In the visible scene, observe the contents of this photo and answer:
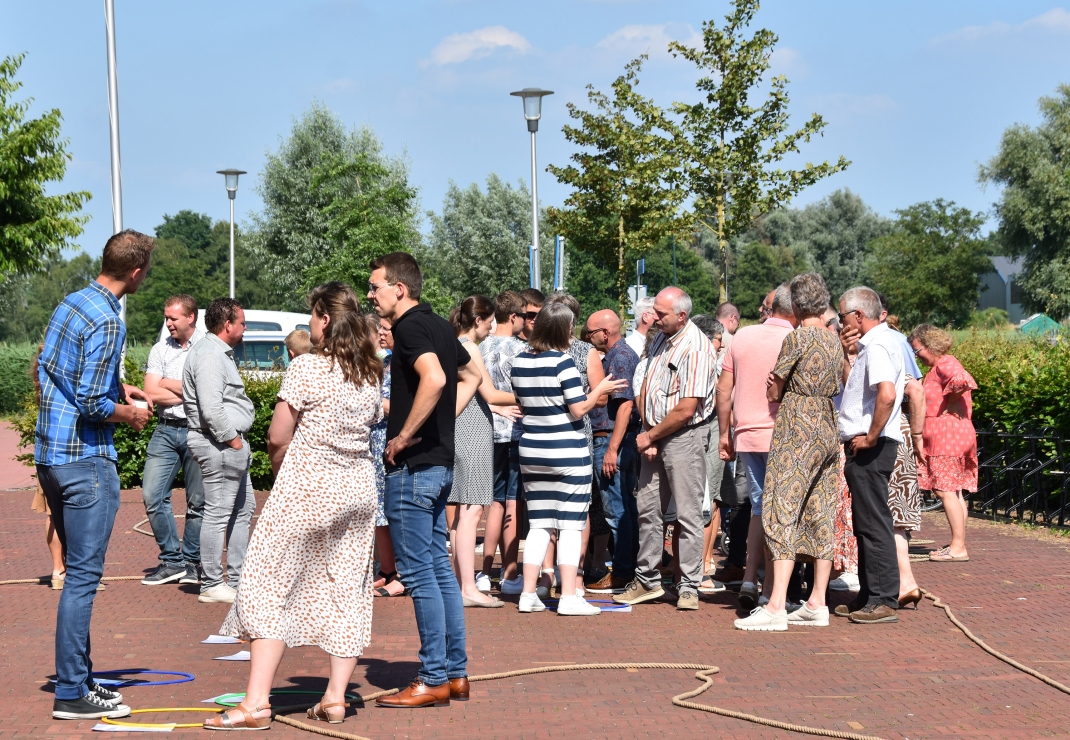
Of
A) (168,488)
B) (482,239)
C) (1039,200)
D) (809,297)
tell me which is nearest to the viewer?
(809,297)

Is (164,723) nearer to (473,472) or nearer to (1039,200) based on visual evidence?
(473,472)

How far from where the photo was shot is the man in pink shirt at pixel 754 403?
7.18 m

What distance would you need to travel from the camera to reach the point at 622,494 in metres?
8.06

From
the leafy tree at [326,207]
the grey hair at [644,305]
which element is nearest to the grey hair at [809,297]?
the grey hair at [644,305]

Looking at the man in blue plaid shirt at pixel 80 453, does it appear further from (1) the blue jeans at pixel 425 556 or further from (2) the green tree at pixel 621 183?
(2) the green tree at pixel 621 183

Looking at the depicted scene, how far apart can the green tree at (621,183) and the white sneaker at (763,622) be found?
15.1 m

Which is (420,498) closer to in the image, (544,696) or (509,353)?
(544,696)

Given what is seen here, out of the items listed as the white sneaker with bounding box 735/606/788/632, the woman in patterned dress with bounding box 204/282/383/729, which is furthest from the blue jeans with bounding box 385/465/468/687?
the white sneaker with bounding box 735/606/788/632

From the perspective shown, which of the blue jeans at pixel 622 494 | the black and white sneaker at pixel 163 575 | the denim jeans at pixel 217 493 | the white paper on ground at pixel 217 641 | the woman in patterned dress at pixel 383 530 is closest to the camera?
the white paper on ground at pixel 217 641

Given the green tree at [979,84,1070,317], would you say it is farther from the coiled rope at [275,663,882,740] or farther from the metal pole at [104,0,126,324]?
the coiled rope at [275,663,882,740]

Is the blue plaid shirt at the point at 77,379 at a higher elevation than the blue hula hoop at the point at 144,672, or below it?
higher

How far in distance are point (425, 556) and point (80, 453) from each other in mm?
1544

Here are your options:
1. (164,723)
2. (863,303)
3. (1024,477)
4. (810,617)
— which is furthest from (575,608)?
(1024,477)

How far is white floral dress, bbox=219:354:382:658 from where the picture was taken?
182 inches
